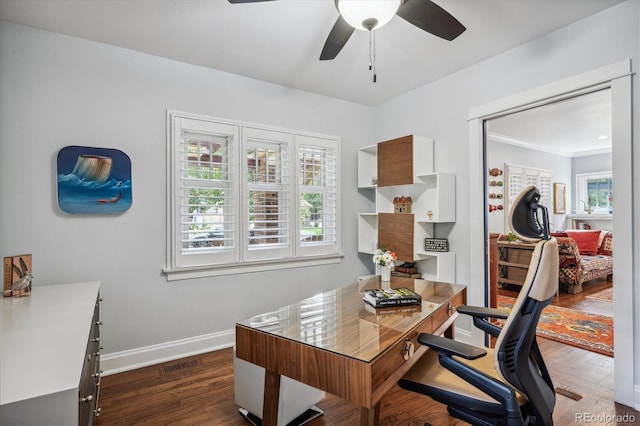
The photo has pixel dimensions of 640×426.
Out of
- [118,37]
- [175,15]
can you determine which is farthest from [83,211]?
[175,15]

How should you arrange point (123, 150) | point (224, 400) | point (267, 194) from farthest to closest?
point (267, 194)
point (123, 150)
point (224, 400)

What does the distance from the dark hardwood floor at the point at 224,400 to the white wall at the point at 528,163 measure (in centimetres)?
329

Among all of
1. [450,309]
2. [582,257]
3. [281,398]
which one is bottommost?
[281,398]

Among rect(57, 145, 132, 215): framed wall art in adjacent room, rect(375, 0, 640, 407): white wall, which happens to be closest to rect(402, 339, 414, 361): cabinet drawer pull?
rect(375, 0, 640, 407): white wall

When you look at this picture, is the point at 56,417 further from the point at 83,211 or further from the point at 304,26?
the point at 304,26

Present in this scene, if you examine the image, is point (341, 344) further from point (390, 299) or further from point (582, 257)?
point (582, 257)

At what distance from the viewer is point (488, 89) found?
3059 millimetres

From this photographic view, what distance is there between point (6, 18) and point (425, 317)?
11.4ft

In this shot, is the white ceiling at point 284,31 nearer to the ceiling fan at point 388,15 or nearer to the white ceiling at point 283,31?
the white ceiling at point 283,31

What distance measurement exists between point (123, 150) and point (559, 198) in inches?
274

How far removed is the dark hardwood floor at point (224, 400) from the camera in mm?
2094

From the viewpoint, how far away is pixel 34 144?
2490 millimetres

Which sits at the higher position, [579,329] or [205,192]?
[205,192]

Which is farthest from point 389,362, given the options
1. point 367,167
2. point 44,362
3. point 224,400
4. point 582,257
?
point 582,257
